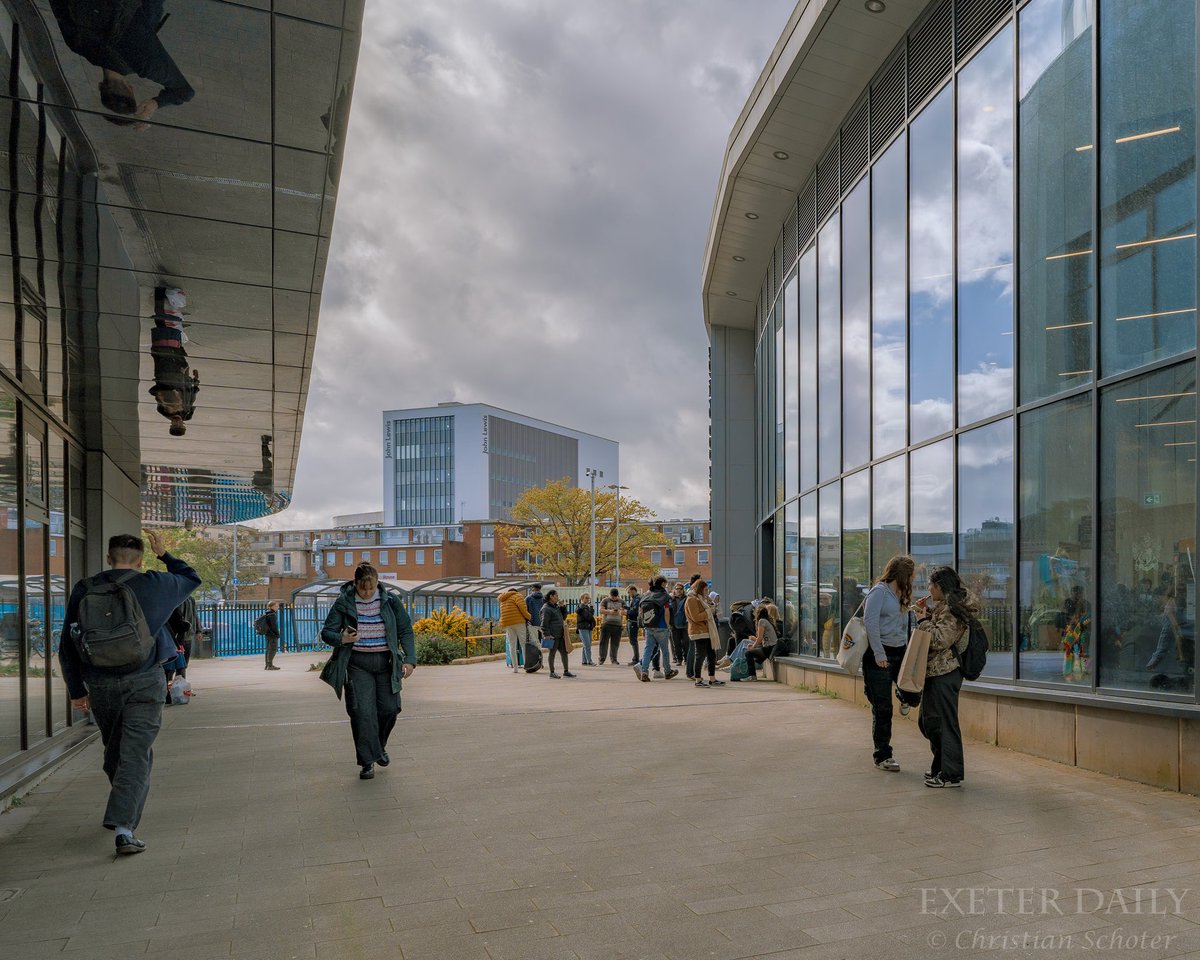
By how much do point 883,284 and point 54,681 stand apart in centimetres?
1077

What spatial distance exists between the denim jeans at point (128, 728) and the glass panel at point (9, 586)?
2.88m

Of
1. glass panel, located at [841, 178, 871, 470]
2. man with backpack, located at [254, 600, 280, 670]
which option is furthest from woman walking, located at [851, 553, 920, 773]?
man with backpack, located at [254, 600, 280, 670]

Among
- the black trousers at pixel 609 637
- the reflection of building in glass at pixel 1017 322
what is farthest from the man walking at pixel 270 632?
the reflection of building in glass at pixel 1017 322

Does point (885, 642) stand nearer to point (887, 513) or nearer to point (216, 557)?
point (887, 513)

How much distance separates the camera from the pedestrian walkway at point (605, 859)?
399cm

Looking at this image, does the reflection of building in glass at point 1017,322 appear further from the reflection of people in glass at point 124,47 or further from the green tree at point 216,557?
the green tree at point 216,557

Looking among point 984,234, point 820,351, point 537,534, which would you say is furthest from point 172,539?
point 984,234

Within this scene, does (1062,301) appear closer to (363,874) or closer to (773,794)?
(773,794)

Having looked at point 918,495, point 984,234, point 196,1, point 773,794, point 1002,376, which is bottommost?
point 773,794

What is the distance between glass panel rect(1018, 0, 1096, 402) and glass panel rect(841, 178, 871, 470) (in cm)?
418

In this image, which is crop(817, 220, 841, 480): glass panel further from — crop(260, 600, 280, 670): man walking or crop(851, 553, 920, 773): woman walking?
crop(260, 600, 280, 670): man walking

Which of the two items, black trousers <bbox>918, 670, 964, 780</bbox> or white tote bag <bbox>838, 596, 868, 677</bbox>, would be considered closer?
black trousers <bbox>918, 670, 964, 780</bbox>

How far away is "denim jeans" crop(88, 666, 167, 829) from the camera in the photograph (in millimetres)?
5523

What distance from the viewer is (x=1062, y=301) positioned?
830 cm
